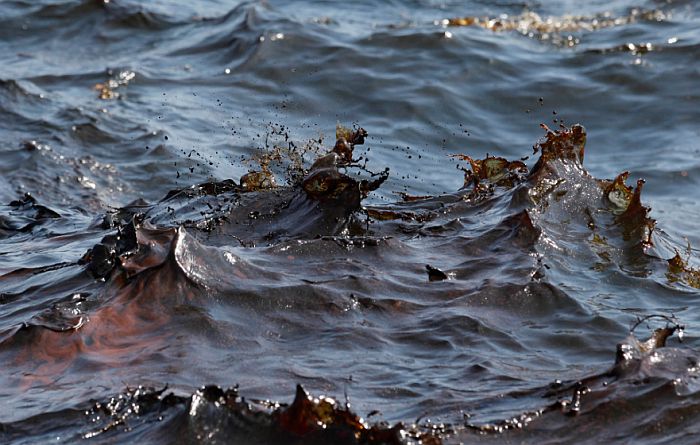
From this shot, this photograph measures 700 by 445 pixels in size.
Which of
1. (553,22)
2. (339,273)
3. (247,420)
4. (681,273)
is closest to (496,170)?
(681,273)

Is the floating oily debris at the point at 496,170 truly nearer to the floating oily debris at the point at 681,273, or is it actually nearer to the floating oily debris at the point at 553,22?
the floating oily debris at the point at 681,273

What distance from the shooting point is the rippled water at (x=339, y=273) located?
3670 mm

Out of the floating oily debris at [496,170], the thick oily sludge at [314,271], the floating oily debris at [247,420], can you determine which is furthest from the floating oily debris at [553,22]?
the floating oily debris at [247,420]

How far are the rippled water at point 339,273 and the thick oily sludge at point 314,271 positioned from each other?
11 mm

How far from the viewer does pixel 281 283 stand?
15.0 feet

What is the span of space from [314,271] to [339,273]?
0.11 metres

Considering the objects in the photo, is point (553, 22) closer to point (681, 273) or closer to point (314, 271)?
point (681, 273)

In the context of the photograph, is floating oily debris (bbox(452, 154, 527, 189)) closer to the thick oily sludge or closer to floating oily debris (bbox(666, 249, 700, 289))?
the thick oily sludge

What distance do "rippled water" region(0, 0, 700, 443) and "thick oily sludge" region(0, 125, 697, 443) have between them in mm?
11

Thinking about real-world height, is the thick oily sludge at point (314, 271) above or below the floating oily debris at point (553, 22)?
below

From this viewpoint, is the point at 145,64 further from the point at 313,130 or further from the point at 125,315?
the point at 125,315

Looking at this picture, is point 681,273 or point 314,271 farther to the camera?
point 681,273

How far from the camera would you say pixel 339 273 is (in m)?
4.77

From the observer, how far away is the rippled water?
367 centimetres
